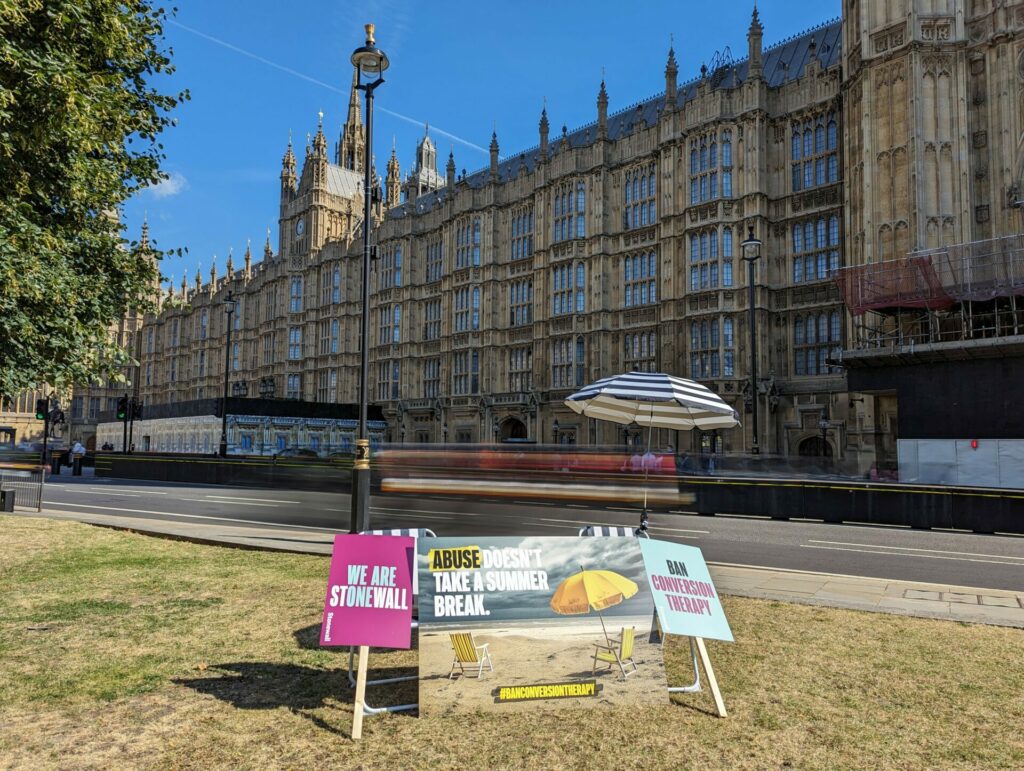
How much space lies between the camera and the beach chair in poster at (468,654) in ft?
15.3

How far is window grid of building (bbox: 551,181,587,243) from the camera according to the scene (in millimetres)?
40531

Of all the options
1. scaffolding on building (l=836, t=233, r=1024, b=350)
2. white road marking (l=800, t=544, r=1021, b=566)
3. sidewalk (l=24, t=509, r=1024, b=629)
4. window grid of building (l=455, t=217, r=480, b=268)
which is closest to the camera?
sidewalk (l=24, t=509, r=1024, b=629)

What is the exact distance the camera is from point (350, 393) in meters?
58.1

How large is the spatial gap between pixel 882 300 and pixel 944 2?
11947 mm

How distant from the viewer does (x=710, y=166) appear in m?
33.9

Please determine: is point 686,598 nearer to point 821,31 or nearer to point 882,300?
point 882,300

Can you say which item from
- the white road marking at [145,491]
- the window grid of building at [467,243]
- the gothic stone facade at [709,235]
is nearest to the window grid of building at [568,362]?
the gothic stone facade at [709,235]

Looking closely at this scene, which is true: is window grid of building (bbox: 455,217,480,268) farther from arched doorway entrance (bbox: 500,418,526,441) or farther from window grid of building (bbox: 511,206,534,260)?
arched doorway entrance (bbox: 500,418,526,441)

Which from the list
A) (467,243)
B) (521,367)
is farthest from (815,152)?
(467,243)

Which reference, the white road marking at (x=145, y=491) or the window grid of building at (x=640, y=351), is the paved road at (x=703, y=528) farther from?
the window grid of building at (x=640, y=351)

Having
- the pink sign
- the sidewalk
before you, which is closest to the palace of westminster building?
the pink sign

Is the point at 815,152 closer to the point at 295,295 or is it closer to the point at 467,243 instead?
the point at 467,243

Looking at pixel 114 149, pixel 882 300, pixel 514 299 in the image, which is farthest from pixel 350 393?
pixel 114 149

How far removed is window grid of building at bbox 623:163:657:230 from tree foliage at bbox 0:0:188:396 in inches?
1117
